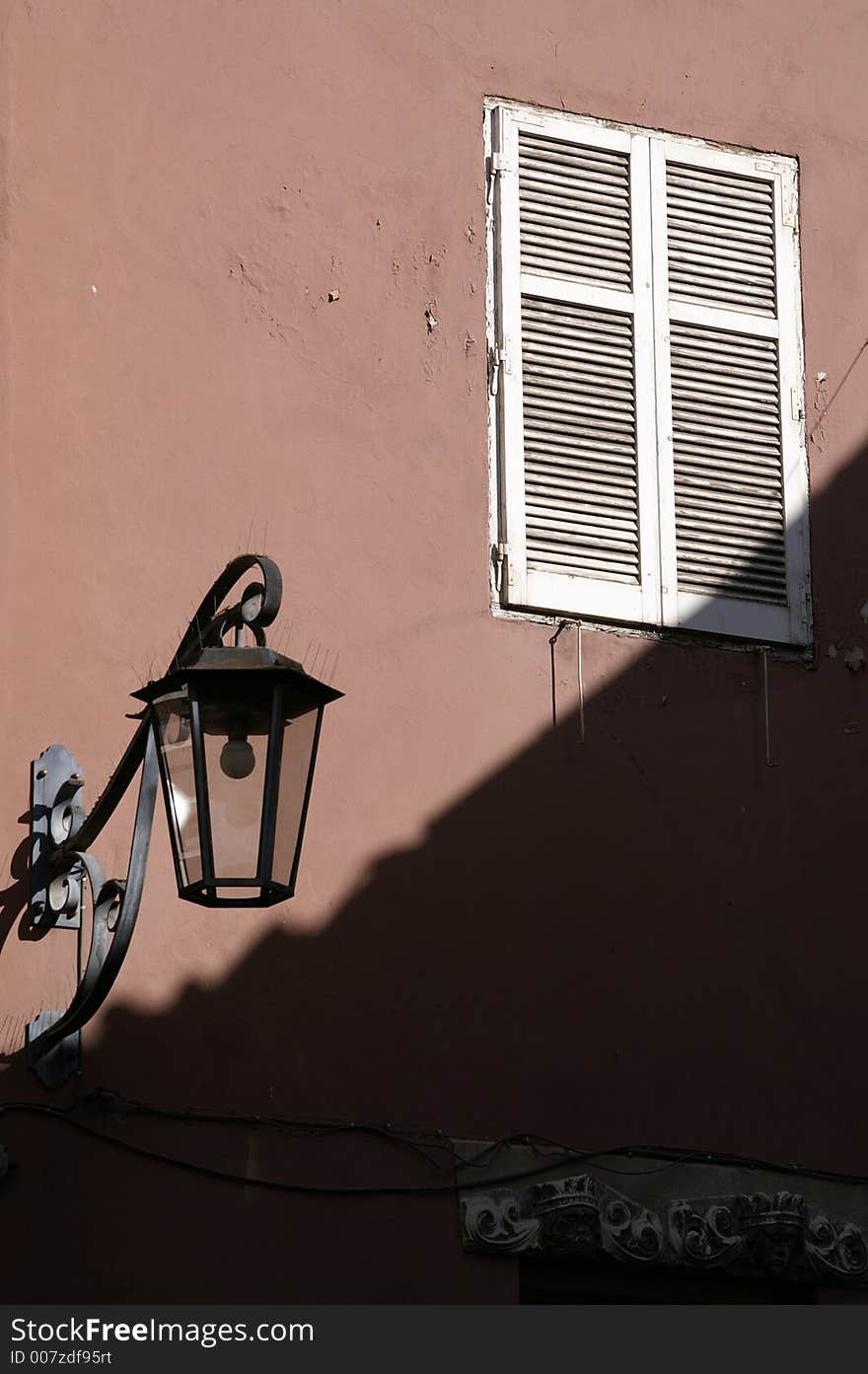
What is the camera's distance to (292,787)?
595cm

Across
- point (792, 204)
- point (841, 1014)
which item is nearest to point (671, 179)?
point (792, 204)

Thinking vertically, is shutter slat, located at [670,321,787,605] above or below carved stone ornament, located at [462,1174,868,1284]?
above

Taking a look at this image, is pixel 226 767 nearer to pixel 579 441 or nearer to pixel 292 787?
pixel 292 787

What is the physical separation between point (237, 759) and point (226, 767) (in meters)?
0.03

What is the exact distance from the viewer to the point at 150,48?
7879 millimetres

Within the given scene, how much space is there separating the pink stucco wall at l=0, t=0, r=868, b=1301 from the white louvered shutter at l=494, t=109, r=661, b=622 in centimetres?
11

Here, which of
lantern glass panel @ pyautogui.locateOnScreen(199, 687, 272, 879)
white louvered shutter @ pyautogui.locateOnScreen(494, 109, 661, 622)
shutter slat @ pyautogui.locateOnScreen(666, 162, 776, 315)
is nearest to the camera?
lantern glass panel @ pyautogui.locateOnScreen(199, 687, 272, 879)

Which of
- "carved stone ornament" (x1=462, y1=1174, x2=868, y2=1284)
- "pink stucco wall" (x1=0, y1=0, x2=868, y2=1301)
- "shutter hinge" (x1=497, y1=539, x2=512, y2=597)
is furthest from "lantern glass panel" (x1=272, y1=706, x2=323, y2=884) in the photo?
"shutter hinge" (x1=497, y1=539, x2=512, y2=597)

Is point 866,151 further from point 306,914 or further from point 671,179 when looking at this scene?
point 306,914

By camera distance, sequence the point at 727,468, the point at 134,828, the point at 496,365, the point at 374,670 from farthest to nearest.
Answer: the point at 727,468, the point at 496,365, the point at 374,670, the point at 134,828

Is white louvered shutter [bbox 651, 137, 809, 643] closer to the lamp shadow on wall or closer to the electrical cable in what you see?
the lamp shadow on wall

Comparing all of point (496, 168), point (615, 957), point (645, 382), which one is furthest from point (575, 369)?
point (615, 957)

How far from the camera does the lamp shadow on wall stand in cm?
721

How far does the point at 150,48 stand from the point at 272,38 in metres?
0.40
